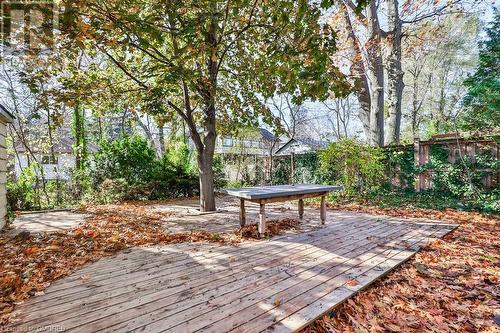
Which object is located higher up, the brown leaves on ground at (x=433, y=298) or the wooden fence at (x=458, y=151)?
the wooden fence at (x=458, y=151)

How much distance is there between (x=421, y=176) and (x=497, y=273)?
542cm

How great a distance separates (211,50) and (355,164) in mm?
5859

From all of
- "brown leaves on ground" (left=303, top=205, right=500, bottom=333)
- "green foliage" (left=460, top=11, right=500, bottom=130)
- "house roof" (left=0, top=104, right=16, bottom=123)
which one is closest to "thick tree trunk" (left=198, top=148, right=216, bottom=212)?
"house roof" (left=0, top=104, right=16, bottom=123)

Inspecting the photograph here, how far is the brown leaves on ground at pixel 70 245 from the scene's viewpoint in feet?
7.83

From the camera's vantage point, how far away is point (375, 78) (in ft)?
31.3

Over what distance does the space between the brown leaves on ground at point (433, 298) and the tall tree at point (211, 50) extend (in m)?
2.23

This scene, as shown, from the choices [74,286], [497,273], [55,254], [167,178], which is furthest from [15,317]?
[167,178]

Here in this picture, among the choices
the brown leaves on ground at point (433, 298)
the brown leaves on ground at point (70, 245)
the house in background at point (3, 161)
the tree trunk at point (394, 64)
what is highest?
the tree trunk at point (394, 64)

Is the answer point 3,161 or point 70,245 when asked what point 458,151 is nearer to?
point 70,245

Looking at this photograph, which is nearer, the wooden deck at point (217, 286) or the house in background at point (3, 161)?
the wooden deck at point (217, 286)

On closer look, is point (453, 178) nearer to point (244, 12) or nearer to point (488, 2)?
point (488, 2)

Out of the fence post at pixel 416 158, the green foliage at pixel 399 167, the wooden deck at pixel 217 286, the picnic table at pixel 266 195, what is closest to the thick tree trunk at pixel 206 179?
the picnic table at pixel 266 195

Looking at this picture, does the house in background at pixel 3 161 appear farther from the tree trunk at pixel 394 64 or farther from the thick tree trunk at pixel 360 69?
the tree trunk at pixel 394 64

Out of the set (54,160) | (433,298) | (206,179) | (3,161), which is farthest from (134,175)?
(433,298)
